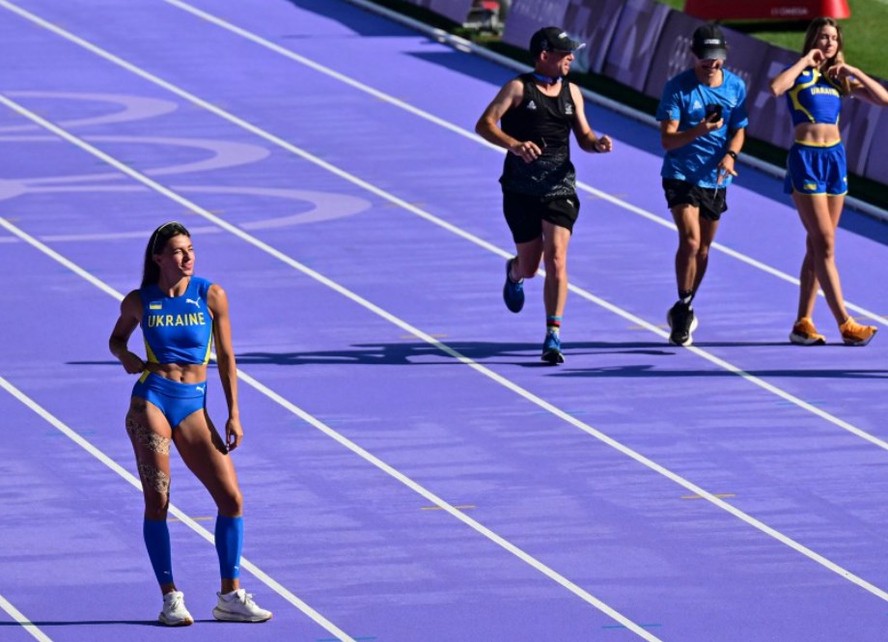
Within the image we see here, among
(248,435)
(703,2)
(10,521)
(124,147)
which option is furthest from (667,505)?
(703,2)

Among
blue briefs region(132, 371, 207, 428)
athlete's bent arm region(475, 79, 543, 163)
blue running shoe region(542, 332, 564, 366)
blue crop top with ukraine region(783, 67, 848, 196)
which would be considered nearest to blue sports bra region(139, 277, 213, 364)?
blue briefs region(132, 371, 207, 428)

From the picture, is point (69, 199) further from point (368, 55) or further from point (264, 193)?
point (368, 55)

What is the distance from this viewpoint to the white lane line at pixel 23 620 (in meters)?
10.2

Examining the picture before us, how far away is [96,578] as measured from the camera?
36.2 ft

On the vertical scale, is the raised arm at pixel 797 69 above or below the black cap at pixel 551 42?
above

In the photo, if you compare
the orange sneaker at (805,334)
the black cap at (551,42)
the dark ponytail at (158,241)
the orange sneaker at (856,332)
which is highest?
the black cap at (551,42)

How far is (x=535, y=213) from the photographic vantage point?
49.2 ft

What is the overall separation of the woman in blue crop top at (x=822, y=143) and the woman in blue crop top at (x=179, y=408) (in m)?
5.86

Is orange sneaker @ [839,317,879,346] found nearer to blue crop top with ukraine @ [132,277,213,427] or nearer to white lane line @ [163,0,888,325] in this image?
white lane line @ [163,0,888,325]

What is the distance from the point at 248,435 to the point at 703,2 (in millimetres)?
12549

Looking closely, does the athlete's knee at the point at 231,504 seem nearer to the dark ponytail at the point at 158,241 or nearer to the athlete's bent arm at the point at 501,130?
the dark ponytail at the point at 158,241

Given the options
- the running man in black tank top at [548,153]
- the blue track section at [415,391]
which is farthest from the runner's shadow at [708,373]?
the running man in black tank top at [548,153]

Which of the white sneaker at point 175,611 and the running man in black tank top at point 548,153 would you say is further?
the running man in black tank top at point 548,153

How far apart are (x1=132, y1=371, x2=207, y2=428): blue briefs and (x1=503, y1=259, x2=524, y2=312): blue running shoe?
5.62 m
